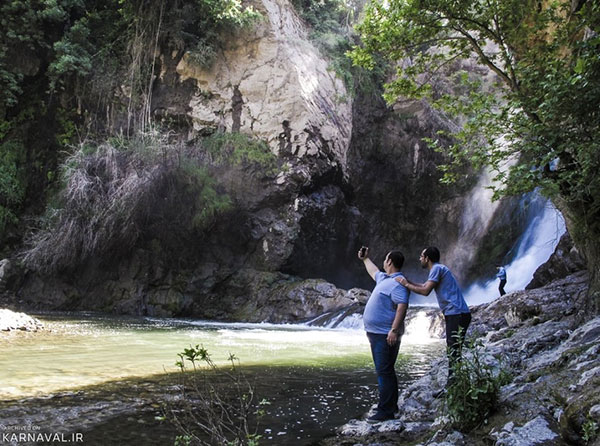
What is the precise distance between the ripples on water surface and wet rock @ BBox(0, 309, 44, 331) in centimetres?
35

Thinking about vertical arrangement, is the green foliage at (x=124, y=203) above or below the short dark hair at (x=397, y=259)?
above

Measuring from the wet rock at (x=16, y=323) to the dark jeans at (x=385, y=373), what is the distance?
894 cm

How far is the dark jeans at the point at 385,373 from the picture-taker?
4387 mm

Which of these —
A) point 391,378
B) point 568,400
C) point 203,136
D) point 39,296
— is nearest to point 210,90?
point 203,136

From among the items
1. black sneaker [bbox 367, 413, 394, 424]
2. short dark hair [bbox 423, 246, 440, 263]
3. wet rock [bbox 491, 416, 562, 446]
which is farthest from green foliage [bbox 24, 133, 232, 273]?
wet rock [bbox 491, 416, 562, 446]

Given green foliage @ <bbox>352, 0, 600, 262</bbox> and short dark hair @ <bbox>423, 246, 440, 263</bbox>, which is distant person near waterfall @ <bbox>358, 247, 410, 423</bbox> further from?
green foliage @ <bbox>352, 0, 600, 262</bbox>

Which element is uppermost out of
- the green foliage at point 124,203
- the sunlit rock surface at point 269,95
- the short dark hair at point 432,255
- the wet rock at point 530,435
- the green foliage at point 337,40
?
the green foliage at point 337,40

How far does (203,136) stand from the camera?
65.5 feet

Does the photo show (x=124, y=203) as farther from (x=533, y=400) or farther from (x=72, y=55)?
(x=533, y=400)

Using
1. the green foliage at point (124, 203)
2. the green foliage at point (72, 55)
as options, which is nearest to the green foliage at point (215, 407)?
the green foliage at point (124, 203)

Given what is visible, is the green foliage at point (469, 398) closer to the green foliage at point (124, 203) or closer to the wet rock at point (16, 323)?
the wet rock at point (16, 323)

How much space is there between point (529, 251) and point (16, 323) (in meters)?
17.2

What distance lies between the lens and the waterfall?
18031 mm

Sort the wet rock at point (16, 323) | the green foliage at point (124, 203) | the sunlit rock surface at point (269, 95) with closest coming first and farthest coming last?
the wet rock at point (16, 323)
the green foliage at point (124, 203)
the sunlit rock surface at point (269, 95)
